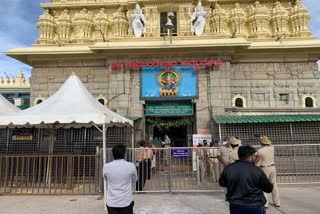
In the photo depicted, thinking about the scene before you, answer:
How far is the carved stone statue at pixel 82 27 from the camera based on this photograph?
60.5 ft

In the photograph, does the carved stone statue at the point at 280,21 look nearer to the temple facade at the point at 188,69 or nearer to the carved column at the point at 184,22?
the temple facade at the point at 188,69

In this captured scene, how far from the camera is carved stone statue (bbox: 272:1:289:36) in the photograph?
17812 mm

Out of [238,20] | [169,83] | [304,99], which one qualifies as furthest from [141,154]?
[238,20]

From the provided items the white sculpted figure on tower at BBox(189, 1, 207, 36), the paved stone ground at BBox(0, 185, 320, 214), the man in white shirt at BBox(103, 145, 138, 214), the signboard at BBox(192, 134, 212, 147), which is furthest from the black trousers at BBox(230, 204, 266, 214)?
the white sculpted figure on tower at BBox(189, 1, 207, 36)

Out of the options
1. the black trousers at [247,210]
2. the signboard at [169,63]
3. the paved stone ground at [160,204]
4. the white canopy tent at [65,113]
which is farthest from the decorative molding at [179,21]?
the black trousers at [247,210]

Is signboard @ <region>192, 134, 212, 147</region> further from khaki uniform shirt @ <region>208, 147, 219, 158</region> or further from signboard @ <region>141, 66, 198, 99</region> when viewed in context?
khaki uniform shirt @ <region>208, 147, 219, 158</region>

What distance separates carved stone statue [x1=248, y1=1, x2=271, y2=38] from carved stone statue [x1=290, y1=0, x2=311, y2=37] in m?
Answer: 1.59

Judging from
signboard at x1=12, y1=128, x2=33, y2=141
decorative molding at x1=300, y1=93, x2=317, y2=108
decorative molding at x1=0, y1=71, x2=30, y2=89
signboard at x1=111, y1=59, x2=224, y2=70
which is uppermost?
decorative molding at x1=0, y1=71, x2=30, y2=89

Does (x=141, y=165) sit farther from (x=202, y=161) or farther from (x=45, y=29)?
(x=45, y=29)

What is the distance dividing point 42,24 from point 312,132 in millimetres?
17862

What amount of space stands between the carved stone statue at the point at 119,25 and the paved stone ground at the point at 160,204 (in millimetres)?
12978

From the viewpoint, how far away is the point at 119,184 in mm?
3926

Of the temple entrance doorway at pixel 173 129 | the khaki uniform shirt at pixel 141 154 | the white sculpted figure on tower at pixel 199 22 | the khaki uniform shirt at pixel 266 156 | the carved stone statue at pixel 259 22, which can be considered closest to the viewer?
the khaki uniform shirt at pixel 266 156

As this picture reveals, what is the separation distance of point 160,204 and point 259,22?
15052 millimetres
